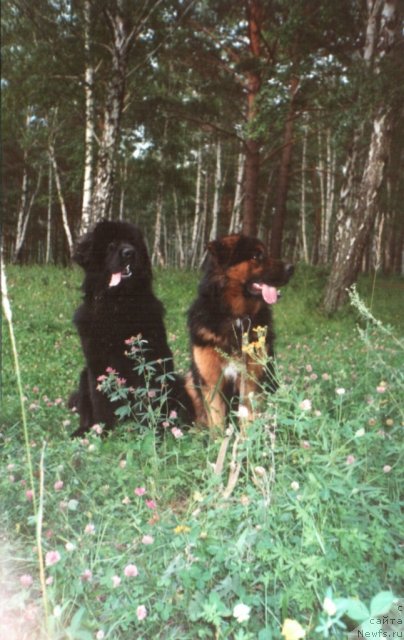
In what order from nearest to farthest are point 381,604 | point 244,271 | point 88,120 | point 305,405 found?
1. point 381,604
2. point 305,405
3. point 244,271
4. point 88,120

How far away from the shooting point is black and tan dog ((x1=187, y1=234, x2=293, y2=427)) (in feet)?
13.2

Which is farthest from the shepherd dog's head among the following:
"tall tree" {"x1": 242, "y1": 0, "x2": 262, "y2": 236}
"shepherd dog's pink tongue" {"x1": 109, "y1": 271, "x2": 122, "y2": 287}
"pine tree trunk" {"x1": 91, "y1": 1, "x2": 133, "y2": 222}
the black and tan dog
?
"pine tree trunk" {"x1": 91, "y1": 1, "x2": 133, "y2": 222}

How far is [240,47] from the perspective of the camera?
28.5 feet

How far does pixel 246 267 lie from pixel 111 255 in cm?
109

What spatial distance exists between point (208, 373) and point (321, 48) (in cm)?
553

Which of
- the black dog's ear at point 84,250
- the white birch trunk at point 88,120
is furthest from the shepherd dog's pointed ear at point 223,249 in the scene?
the white birch trunk at point 88,120

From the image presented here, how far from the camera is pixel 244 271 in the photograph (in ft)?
14.0

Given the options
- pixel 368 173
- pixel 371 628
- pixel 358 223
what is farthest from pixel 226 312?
pixel 368 173

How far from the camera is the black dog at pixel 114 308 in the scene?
154 inches

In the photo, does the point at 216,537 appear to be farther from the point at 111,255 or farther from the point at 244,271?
the point at 244,271

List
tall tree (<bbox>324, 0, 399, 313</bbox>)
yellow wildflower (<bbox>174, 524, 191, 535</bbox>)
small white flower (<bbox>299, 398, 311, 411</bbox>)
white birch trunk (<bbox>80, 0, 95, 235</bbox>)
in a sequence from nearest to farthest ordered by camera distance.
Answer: yellow wildflower (<bbox>174, 524, 191, 535</bbox>) < small white flower (<bbox>299, 398, 311, 411</bbox>) < tall tree (<bbox>324, 0, 399, 313</bbox>) < white birch trunk (<bbox>80, 0, 95, 235</bbox>)

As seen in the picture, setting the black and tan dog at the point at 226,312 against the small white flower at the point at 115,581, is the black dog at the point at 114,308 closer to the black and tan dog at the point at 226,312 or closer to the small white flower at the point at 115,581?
the black and tan dog at the point at 226,312

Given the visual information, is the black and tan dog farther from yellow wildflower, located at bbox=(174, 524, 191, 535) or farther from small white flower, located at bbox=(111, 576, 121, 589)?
small white flower, located at bbox=(111, 576, 121, 589)

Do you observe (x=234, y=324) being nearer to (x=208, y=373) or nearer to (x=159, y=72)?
(x=208, y=373)
